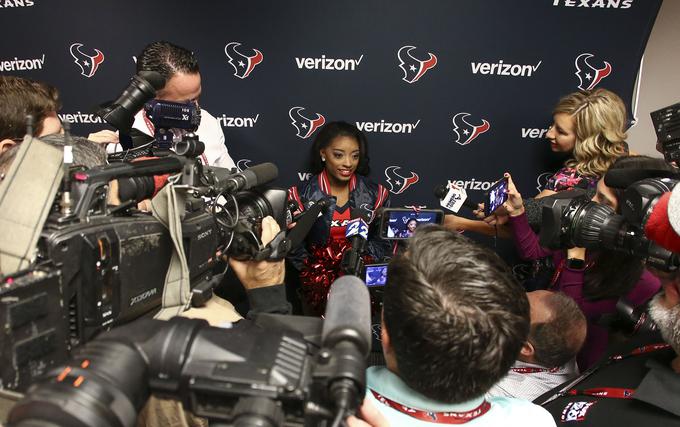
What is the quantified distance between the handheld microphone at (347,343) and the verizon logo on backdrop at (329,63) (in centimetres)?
194

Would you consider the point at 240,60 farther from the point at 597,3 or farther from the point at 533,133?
the point at 597,3

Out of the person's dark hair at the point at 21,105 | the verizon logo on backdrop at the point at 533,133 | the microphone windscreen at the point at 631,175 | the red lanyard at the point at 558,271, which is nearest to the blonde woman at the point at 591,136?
the red lanyard at the point at 558,271

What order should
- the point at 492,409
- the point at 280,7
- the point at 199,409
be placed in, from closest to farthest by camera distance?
the point at 199,409
the point at 492,409
the point at 280,7

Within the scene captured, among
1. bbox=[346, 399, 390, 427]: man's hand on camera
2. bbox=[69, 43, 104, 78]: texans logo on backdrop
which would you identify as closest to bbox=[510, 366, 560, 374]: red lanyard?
bbox=[346, 399, 390, 427]: man's hand on camera

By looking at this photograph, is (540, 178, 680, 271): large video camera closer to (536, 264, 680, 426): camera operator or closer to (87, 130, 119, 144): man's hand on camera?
(536, 264, 680, 426): camera operator

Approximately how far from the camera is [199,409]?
18.6 inches

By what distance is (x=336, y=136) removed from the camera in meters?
2.24

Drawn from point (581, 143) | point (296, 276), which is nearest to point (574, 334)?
point (581, 143)

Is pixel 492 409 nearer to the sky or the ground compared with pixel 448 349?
nearer to the ground

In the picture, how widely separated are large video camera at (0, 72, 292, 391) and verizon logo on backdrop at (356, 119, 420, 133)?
1.45 metres

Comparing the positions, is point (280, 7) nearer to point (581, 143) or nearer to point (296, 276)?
point (296, 276)

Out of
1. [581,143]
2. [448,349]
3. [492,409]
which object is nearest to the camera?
[448,349]

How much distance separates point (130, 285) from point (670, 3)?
2850 mm

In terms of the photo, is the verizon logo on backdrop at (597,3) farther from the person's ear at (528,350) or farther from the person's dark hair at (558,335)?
the person's ear at (528,350)
